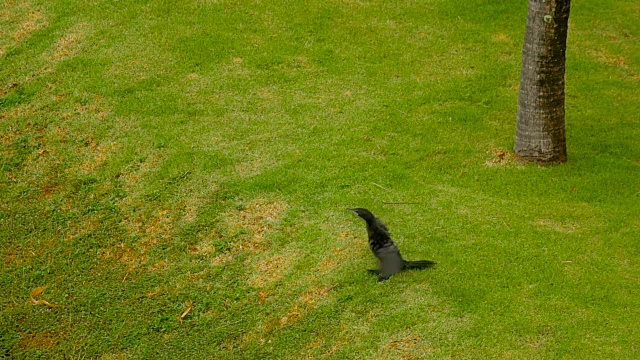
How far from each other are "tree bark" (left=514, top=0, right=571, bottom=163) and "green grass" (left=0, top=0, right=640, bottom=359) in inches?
11.5

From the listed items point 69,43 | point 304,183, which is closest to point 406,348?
point 304,183

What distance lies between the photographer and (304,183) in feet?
25.3

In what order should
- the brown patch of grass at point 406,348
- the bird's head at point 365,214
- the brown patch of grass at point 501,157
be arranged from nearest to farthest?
the brown patch of grass at point 406,348
the bird's head at point 365,214
the brown patch of grass at point 501,157

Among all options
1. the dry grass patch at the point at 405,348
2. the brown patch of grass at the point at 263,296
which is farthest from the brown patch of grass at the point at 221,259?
the dry grass patch at the point at 405,348

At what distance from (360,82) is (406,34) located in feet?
5.27

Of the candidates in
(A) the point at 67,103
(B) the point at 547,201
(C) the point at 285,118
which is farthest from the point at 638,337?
(A) the point at 67,103

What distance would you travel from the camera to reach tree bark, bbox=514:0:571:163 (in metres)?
7.46

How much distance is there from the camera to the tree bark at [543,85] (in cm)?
746

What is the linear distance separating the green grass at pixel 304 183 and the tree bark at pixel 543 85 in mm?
292

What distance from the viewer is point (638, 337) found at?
5.56m

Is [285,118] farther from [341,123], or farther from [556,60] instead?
[556,60]

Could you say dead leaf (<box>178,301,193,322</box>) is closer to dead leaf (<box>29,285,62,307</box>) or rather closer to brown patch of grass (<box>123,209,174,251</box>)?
brown patch of grass (<box>123,209,174,251</box>)

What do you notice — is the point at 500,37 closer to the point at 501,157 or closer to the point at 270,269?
the point at 501,157

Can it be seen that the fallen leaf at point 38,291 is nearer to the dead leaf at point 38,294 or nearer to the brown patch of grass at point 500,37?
the dead leaf at point 38,294
